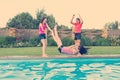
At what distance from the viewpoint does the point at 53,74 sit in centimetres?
1137

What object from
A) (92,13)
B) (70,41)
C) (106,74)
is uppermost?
(92,13)

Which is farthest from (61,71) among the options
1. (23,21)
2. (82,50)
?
(23,21)

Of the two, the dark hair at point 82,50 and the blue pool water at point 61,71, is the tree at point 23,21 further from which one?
the blue pool water at point 61,71

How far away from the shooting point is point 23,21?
1891 inches

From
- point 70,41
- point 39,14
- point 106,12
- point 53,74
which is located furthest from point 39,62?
point 39,14

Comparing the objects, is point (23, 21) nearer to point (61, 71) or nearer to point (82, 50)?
point (82, 50)

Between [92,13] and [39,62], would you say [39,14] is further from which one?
[39,62]

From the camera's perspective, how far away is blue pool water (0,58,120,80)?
10.6 metres

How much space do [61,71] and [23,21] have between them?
3655cm

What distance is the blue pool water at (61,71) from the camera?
419 inches

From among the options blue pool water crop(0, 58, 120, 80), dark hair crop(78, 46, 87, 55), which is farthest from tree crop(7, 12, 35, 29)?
blue pool water crop(0, 58, 120, 80)

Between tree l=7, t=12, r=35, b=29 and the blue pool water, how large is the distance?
1225 inches

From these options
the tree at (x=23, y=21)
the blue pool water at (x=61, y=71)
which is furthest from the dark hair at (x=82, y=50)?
the tree at (x=23, y=21)

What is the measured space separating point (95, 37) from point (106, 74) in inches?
692
